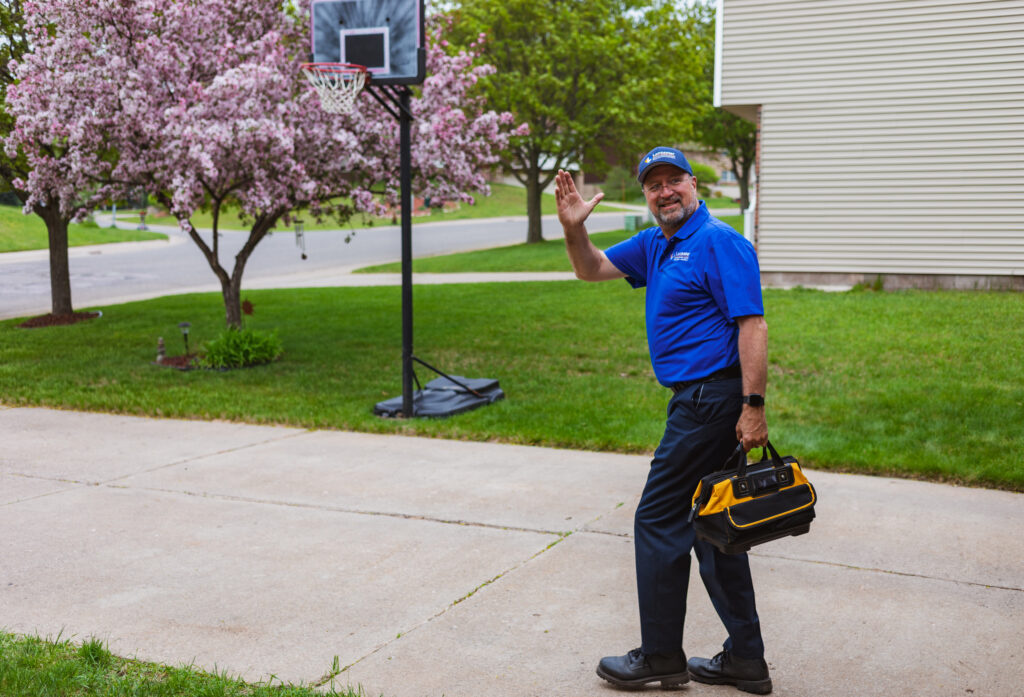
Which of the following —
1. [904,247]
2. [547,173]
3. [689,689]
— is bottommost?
[689,689]

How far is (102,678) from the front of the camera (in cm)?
364

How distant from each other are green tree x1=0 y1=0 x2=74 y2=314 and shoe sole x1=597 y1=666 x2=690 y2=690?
387 inches

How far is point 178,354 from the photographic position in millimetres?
12117


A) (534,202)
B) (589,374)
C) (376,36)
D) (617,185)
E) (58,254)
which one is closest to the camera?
(376,36)

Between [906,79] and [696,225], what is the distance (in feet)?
45.4

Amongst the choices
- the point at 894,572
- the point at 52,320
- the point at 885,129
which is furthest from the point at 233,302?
the point at 885,129

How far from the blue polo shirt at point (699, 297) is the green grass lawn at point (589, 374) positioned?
3.65 metres

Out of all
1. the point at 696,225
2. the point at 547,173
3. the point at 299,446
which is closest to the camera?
the point at 696,225

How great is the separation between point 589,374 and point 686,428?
6799 millimetres

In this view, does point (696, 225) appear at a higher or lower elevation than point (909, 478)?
higher

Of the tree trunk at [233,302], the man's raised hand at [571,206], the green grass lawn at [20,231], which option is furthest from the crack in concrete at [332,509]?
the green grass lawn at [20,231]

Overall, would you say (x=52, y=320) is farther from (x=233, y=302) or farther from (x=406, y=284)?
(x=406, y=284)

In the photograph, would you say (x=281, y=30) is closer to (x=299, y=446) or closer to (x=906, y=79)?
(x=299, y=446)

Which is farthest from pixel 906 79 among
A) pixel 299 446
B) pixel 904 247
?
pixel 299 446
